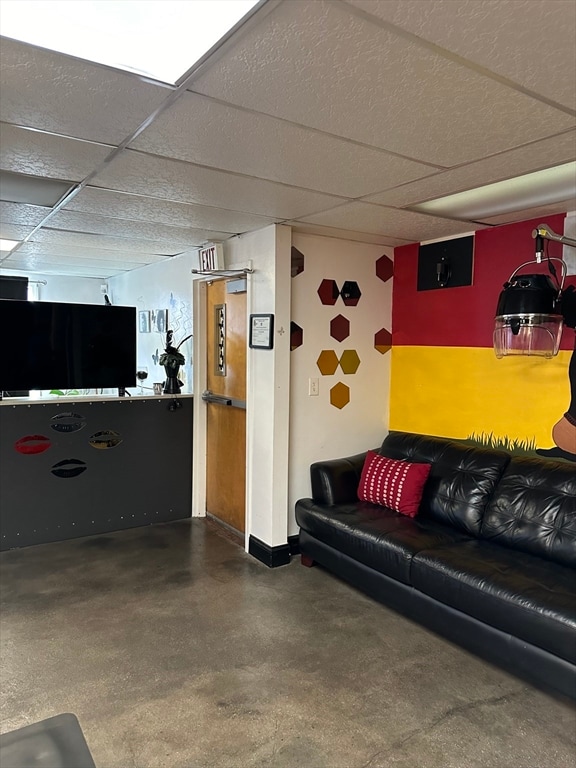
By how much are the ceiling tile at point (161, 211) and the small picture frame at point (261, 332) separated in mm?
622

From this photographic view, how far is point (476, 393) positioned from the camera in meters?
3.55

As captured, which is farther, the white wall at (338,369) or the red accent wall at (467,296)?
the white wall at (338,369)

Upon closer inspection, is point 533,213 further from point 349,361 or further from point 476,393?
point 349,361

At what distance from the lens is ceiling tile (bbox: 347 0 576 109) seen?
3.96 feet

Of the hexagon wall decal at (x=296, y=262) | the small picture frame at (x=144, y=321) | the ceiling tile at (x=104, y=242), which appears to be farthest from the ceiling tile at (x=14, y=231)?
the hexagon wall decal at (x=296, y=262)

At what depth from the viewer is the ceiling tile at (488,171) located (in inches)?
81.0

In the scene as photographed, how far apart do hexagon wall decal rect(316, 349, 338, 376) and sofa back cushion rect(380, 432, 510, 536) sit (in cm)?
86

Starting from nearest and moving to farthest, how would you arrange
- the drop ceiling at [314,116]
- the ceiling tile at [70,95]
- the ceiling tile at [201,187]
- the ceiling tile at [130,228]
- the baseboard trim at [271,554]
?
the drop ceiling at [314,116], the ceiling tile at [70,95], the ceiling tile at [201,187], the ceiling tile at [130,228], the baseboard trim at [271,554]

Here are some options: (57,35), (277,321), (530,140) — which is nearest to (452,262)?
(277,321)

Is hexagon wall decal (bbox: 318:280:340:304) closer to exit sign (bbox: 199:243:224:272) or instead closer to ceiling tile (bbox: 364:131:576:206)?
exit sign (bbox: 199:243:224:272)

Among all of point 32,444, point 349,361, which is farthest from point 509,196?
point 32,444

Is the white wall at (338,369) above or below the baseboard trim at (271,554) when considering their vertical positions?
above

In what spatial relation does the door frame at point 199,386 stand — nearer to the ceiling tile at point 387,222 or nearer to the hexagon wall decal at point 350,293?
the hexagon wall decal at point 350,293

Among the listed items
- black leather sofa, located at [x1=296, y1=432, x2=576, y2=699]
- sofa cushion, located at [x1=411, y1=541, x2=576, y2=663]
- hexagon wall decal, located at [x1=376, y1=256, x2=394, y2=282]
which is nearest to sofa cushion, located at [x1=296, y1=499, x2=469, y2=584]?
black leather sofa, located at [x1=296, y1=432, x2=576, y2=699]
